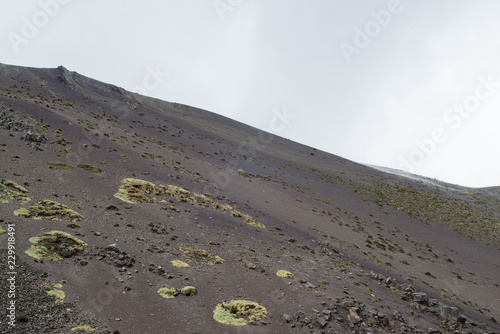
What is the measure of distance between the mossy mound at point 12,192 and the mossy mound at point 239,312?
1571 centimetres

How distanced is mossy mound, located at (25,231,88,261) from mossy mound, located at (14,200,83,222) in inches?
96.0

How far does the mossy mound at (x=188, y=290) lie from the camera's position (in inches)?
630

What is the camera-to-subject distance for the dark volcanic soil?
567 inches

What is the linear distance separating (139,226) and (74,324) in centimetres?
1098

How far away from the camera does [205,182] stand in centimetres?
3953

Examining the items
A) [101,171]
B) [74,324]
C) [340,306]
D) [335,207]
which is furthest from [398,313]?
[335,207]

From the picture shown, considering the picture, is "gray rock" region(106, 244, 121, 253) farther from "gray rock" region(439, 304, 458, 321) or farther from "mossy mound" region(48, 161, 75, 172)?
"gray rock" region(439, 304, 458, 321)

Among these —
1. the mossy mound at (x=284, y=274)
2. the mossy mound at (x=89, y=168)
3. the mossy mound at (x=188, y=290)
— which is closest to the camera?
the mossy mound at (x=188, y=290)

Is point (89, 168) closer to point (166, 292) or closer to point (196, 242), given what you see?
point (196, 242)

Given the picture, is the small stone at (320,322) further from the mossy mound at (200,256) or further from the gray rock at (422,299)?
the gray rock at (422,299)

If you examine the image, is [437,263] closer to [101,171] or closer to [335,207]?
[335,207]

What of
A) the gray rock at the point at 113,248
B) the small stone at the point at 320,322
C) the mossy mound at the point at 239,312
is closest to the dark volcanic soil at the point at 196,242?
the small stone at the point at 320,322

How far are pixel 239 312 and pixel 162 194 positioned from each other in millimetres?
17772

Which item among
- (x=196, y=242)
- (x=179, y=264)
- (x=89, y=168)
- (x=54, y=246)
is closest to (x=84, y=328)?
(x=54, y=246)
